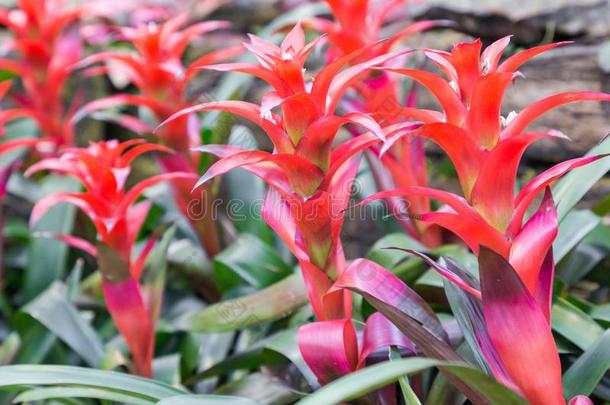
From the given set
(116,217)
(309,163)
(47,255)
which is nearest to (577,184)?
(309,163)

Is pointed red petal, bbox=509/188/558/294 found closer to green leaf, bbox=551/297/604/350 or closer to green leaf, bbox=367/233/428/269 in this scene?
green leaf, bbox=551/297/604/350

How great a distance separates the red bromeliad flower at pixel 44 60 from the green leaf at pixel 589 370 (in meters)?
1.33

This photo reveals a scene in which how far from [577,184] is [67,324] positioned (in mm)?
1031

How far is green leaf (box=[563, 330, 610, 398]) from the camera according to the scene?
38.3 inches

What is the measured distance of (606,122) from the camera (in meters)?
1.65

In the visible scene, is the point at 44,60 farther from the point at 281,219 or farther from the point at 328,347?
the point at 328,347

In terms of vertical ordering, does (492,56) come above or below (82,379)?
above

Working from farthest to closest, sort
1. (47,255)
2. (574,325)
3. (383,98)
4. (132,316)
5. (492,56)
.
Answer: (47,255)
(383,98)
(132,316)
(574,325)
(492,56)

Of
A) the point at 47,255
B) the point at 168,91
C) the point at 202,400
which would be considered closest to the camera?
the point at 202,400

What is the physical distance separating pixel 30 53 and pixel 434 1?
42.7 inches

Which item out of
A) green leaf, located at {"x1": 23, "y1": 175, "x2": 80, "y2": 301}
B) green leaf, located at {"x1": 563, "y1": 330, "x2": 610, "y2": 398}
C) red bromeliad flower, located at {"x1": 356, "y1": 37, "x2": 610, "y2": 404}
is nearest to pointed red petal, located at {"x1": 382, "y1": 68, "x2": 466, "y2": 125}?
red bromeliad flower, located at {"x1": 356, "y1": 37, "x2": 610, "y2": 404}

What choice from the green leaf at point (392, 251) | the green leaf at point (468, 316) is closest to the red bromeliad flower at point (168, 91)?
the green leaf at point (392, 251)

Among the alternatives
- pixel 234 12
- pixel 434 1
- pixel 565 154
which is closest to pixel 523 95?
pixel 565 154

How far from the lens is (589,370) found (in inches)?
38.9
